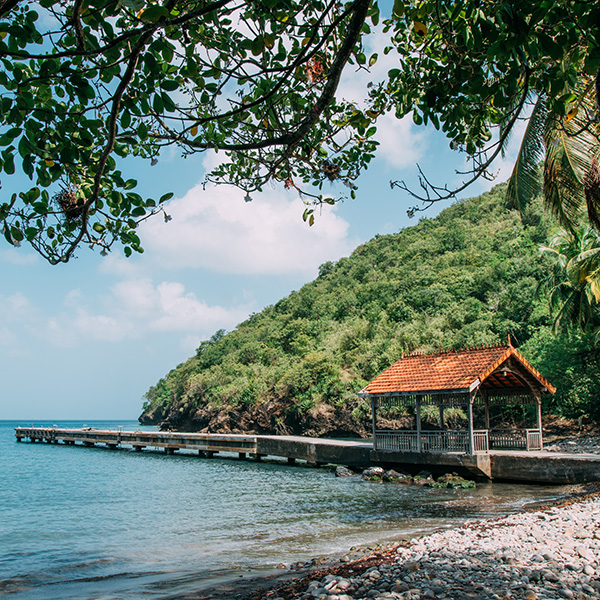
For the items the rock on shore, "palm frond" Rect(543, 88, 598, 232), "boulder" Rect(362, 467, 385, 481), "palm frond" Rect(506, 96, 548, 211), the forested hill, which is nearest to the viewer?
the rock on shore

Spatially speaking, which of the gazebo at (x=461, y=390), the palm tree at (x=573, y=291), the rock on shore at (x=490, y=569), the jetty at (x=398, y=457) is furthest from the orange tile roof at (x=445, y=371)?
the rock on shore at (x=490, y=569)

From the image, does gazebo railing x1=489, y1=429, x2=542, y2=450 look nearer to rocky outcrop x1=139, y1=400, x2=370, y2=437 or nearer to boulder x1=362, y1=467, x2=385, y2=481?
boulder x1=362, y1=467, x2=385, y2=481

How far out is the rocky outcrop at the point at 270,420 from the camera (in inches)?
1400

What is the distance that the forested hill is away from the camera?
33156 millimetres

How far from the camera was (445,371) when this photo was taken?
17.9m

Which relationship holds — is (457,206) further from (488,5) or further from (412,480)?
(488,5)

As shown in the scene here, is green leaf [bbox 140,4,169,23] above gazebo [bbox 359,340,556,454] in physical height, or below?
above

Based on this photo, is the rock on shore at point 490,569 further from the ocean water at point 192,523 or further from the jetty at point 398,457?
the jetty at point 398,457

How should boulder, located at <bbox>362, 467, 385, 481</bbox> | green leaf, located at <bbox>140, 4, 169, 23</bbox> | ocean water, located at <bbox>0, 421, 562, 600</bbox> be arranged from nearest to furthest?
1. green leaf, located at <bbox>140, 4, 169, 23</bbox>
2. ocean water, located at <bbox>0, 421, 562, 600</bbox>
3. boulder, located at <bbox>362, 467, 385, 481</bbox>

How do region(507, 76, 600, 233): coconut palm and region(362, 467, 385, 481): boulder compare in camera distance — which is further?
region(362, 467, 385, 481): boulder

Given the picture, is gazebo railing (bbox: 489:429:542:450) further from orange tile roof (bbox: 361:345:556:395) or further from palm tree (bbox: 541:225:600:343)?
palm tree (bbox: 541:225:600:343)

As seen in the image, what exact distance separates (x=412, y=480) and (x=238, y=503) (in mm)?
5965

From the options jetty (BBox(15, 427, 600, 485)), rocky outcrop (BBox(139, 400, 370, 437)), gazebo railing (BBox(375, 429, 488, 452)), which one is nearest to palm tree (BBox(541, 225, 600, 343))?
jetty (BBox(15, 427, 600, 485))

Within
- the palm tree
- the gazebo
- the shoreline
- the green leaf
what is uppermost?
the palm tree
